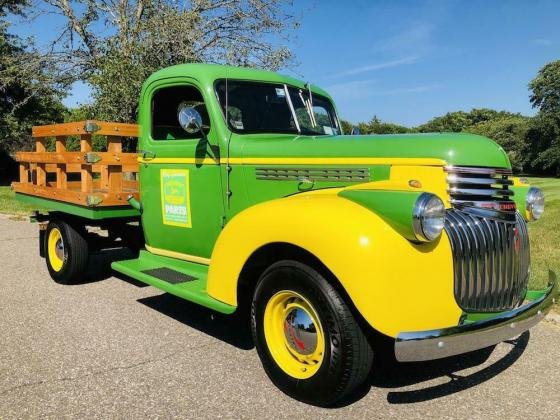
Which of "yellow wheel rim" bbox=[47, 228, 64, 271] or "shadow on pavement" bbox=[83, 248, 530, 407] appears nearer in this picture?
"shadow on pavement" bbox=[83, 248, 530, 407]

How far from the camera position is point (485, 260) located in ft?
10.1

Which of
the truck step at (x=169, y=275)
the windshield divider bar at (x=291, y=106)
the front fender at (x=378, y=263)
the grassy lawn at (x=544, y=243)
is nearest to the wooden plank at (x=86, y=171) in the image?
the truck step at (x=169, y=275)

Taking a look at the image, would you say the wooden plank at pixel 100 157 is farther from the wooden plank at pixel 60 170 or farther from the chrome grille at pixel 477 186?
Result: the chrome grille at pixel 477 186

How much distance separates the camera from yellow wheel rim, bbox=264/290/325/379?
10.3ft

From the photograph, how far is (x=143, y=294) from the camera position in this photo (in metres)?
5.50

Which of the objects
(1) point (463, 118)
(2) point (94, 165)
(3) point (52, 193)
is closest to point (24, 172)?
(3) point (52, 193)

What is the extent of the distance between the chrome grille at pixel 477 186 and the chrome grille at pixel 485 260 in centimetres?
11

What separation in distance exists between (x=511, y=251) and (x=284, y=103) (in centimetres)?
224

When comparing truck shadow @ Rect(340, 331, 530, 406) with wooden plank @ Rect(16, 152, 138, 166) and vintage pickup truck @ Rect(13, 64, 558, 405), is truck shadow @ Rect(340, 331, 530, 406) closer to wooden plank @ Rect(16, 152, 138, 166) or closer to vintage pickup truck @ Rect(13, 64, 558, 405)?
vintage pickup truck @ Rect(13, 64, 558, 405)

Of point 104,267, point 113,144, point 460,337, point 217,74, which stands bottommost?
point 104,267

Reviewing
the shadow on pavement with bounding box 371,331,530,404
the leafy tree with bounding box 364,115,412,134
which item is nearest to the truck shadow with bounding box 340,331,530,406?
the shadow on pavement with bounding box 371,331,530,404

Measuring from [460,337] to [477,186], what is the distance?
105cm

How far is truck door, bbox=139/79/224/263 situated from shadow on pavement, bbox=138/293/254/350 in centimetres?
52

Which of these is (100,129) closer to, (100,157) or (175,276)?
(100,157)
